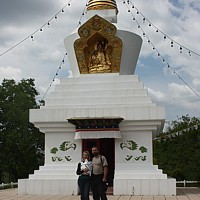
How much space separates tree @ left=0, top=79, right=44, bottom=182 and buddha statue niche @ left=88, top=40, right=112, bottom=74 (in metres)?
10.6

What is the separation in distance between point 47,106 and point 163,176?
4648mm

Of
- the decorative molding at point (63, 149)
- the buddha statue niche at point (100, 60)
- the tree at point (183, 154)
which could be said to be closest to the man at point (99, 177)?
the decorative molding at point (63, 149)

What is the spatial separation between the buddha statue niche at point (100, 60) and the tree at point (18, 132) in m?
10.6

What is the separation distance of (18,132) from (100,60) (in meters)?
11.6

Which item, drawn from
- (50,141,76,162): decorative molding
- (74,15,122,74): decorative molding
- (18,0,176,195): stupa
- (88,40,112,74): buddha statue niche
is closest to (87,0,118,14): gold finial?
(18,0,176,195): stupa

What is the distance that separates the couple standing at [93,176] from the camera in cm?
849

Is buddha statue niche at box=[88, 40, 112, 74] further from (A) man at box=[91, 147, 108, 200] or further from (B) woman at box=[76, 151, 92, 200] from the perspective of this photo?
(B) woman at box=[76, 151, 92, 200]

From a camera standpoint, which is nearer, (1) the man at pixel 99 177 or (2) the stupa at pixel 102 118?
(1) the man at pixel 99 177

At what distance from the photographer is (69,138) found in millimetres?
13938

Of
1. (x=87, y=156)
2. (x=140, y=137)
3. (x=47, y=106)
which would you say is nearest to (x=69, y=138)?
(x=47, y=106)

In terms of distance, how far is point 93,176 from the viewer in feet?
28.2

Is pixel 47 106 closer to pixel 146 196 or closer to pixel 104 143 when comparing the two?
pixel 104 143

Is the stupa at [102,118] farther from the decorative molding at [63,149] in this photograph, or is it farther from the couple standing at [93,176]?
the couple standing at [93,176]

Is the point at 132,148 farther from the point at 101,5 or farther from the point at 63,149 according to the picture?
the point at 101,5
